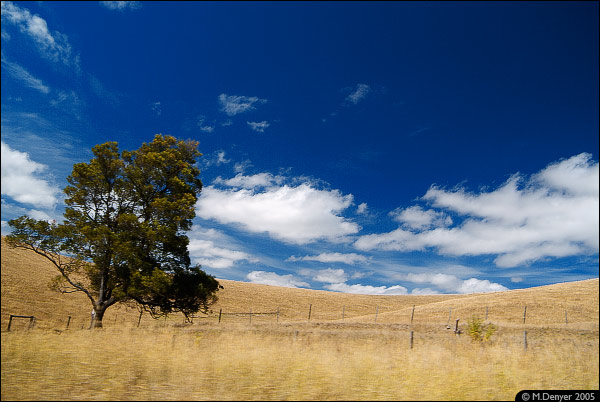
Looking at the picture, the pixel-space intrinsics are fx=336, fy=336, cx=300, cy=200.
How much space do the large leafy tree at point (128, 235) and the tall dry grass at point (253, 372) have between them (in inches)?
235

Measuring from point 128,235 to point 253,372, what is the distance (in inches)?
495

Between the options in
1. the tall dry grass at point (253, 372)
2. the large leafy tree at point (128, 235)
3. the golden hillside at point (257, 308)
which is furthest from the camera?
the golden hillside at point (257, 308)

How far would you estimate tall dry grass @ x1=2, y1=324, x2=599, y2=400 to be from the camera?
7.13m

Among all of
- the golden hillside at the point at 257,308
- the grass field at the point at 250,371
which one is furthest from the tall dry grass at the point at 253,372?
the golden hillside at the point at 257,308

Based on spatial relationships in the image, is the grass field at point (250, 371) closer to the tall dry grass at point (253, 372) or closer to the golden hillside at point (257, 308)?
the tall dry grass at point (253, 372)

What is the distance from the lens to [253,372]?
8.74m

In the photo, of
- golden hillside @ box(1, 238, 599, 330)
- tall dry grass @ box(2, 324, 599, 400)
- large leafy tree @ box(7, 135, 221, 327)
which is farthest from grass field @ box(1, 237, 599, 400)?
golden hillside @ box(1, 238, 599, 330)

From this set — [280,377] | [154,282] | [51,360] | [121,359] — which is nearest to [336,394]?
[280,377]

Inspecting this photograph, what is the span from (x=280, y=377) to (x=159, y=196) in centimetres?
1498

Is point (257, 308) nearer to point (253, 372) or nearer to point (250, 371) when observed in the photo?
point (250, 371)

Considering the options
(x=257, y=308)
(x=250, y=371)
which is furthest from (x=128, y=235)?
(x=257, y=308)

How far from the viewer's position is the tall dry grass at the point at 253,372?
7129 millimetres

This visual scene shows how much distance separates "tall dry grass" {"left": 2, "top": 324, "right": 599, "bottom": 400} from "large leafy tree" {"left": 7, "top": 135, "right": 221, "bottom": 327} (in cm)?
597

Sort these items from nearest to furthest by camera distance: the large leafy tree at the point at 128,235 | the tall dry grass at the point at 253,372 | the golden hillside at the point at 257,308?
the tall dry grass at the point at 253,372 → the large leafy tree at the point at 128,235 → the golden hillside at the point at 257,308
